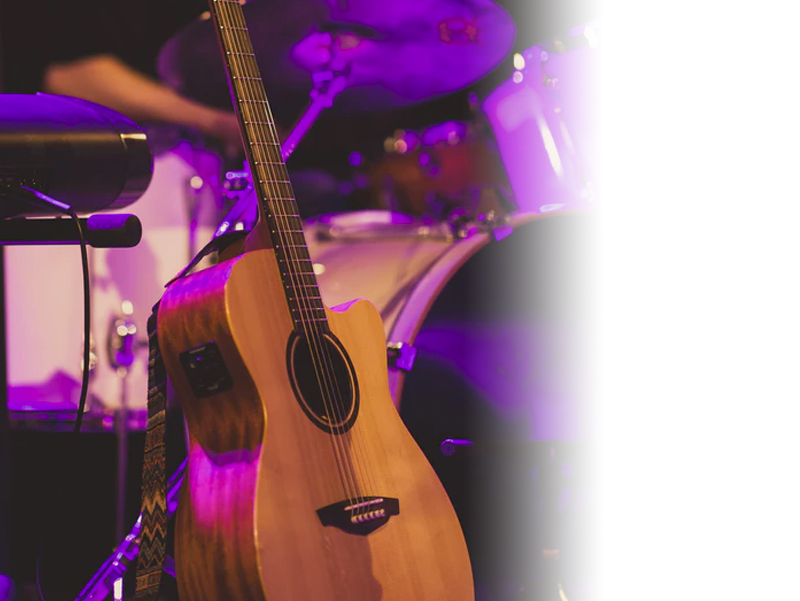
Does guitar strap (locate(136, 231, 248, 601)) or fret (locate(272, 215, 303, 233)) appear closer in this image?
guitar strap (locate(136, 231, 248, 601))

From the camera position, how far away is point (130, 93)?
2080mm

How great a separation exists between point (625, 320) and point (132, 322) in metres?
1.10

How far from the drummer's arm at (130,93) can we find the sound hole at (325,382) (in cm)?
111

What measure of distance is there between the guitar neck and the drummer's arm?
856 millimetres

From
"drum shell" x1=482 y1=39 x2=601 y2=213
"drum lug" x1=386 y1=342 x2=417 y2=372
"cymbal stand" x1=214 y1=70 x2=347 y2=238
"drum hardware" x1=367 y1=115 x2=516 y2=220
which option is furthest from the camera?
"drum hardware" x1=367 y1=115 x2=516 y2=220

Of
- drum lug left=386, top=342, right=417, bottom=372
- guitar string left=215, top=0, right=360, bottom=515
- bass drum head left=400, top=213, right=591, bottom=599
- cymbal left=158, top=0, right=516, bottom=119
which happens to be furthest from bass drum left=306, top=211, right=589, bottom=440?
guitar string left=215, top=0, right=360, bottom=515

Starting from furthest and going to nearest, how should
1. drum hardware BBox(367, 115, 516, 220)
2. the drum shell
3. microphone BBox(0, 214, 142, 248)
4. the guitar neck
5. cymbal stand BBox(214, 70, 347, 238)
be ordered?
drum hardware BBox(367, 115, 516, 220), the drum shell, cymbal stand BBox(214, 70, 347, 238), the guitar neck, microphone BBox(0, 214, 142, 248)

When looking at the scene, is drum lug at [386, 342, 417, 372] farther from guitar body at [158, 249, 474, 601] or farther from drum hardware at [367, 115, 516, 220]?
drum hardware at [367, 115, 516, 220]

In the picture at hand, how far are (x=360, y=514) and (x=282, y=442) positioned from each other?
16 cm

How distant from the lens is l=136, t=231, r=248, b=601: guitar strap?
1011 millimetres

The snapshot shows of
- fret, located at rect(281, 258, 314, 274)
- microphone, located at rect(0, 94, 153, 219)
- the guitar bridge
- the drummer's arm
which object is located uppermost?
the drummer's arm

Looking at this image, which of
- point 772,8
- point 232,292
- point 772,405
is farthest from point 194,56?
point 772,405

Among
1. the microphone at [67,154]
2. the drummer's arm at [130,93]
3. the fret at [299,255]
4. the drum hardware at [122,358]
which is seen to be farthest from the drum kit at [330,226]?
the microphone at [67,154]

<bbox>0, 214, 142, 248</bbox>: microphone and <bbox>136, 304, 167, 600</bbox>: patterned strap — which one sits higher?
<bbox>0, 214, 142, 248</bbox>: microphone
